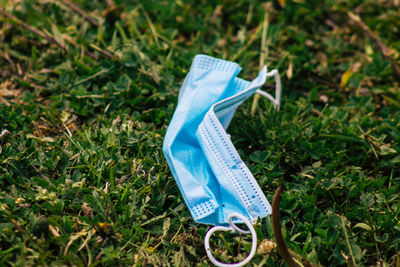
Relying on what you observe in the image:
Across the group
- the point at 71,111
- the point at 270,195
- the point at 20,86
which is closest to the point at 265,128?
the point at 270,195

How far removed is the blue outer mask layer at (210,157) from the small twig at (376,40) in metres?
1.12

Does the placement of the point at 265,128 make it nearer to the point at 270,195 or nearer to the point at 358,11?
the point at 270,195

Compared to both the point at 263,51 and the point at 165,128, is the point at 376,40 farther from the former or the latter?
the point at 165,128

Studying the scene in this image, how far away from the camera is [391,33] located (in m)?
2.82

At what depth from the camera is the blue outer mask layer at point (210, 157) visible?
1.69 metres

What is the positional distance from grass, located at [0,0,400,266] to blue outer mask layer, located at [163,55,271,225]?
0.10 m

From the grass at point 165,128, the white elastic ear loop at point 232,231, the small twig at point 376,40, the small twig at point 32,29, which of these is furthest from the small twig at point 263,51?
the small twig at point 32,29

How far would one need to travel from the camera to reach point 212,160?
5.83ft

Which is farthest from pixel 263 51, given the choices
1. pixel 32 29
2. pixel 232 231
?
pixel 32 29

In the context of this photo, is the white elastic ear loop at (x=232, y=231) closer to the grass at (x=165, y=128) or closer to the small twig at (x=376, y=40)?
the grass at (x=165, y=128)

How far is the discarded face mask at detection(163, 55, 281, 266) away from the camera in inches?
66.0

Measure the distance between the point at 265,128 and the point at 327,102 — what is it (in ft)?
2.01

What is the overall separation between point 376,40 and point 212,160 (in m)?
1.74

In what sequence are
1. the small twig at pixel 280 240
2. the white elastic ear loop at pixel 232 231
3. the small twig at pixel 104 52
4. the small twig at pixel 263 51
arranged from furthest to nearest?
the small twig at pixel 104 52
the small twig at pixel 263 51
the white elastic ear loop at pixel 232 231
the small twig at pixel 280 240
